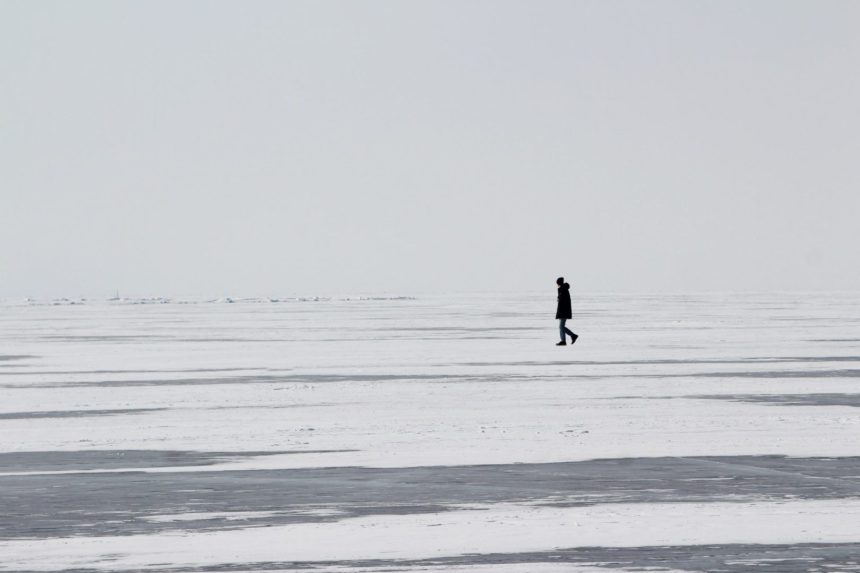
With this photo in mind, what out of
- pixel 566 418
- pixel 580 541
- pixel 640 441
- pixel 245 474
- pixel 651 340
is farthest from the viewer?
pixel 651 340

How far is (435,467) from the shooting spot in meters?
11.4

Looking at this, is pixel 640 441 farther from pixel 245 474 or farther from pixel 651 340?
pixel 651 340

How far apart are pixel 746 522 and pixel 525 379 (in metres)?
12.3

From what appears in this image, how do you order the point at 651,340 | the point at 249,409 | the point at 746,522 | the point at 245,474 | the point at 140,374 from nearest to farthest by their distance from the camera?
the point at 746,522
the point at 245,474
the point at 249,409
the point at 140,374
the point at 651,340

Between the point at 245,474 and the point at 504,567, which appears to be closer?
the point at 504,567

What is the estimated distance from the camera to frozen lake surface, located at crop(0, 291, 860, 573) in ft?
26.1

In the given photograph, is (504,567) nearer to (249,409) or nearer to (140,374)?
(249,409)

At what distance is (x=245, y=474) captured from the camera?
11109 mm

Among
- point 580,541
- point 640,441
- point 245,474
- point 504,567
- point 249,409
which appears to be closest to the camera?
point 504,567

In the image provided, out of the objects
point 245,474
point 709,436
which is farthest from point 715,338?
point 245,474

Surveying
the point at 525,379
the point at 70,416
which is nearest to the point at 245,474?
the point at 70,416

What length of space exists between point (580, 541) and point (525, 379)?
12911 mm

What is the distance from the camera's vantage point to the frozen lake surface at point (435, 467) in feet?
26.1

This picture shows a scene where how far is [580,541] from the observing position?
8195 millimetres
